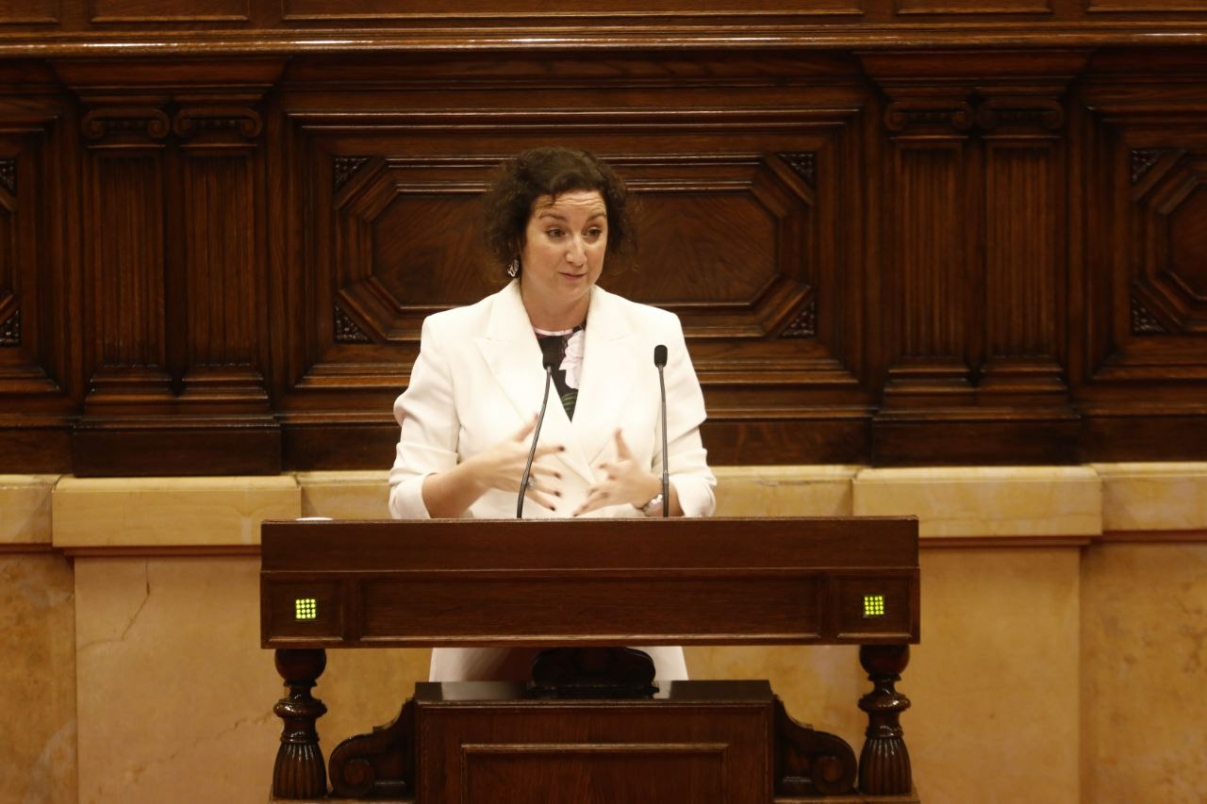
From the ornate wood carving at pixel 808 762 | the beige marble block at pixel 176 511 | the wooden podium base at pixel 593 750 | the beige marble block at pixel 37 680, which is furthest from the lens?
the beige marble block at pixel 37 680

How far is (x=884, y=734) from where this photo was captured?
113 inches

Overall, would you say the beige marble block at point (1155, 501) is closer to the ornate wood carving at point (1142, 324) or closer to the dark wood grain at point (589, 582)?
the ornate wood carving at point (1142, 324)

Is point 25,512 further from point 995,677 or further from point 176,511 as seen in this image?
point 995,677

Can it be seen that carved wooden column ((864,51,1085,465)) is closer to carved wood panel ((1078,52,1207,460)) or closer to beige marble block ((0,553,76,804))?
carved wood panel ((1078,52,1207,460))

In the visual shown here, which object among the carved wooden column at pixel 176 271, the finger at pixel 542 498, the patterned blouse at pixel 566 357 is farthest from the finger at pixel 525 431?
the carved wooden column at pixel 176 271

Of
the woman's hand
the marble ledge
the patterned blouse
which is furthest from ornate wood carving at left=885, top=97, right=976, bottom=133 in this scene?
the woman's hand

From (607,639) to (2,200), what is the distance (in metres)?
2.71

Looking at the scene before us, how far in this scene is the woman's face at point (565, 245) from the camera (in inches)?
134

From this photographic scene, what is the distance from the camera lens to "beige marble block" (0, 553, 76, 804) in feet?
14.9

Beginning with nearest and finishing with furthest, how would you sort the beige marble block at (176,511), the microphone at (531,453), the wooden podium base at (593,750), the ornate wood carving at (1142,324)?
the wooden podium base at (593,750)
the microphone at (531,453)
the beige marble block at (176,511)
the ornate wood carving at (1142,324)

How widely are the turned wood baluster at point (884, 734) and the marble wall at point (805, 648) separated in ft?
5.24

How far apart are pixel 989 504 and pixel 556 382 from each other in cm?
162

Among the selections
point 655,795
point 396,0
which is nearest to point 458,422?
point 655,795

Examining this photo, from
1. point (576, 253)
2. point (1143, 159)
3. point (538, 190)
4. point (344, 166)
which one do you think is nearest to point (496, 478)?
point (576, 253)
